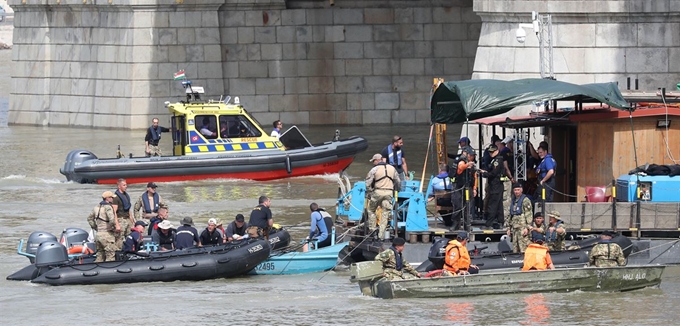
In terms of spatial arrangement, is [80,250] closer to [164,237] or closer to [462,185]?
[164,237]

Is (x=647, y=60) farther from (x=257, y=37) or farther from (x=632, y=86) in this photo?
(x=257, y=37)

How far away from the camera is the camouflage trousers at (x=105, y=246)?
21625 mm

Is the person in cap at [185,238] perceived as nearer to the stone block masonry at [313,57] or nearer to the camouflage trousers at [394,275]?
the camouflage trousers at [394,275]

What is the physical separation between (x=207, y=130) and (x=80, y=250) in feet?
33.1

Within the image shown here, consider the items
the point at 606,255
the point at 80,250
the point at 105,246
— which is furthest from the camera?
the point at 80,250

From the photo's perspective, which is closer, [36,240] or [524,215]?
[524,215]

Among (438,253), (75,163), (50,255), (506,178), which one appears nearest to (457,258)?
(438,253)

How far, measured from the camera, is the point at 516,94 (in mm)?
22062

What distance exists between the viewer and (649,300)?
19.6 meters

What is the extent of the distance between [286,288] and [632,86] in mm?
11978

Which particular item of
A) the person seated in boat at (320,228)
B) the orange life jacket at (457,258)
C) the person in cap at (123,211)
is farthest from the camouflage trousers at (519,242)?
the person in cap at (123,211)

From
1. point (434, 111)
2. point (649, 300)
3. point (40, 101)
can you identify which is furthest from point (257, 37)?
point (649, 300)

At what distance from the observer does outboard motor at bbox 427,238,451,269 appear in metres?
20.1

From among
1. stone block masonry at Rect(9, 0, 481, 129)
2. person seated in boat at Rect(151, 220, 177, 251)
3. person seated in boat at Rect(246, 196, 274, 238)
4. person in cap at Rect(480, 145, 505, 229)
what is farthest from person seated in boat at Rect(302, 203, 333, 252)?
stone block masonry at Rect(9, 0, 481, 129)
